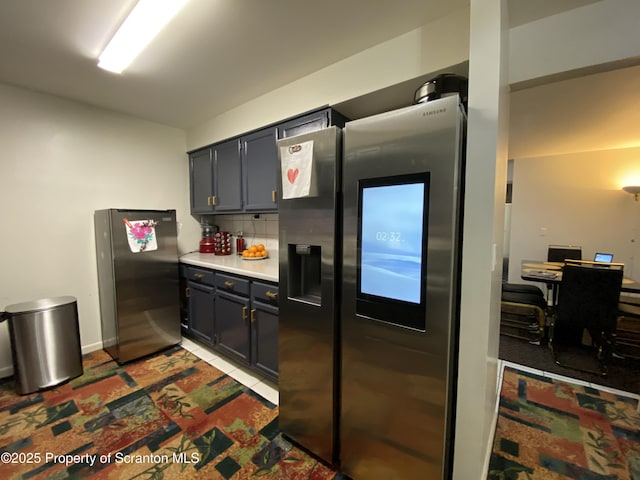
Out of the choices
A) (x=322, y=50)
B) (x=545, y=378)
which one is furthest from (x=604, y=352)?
(x=322, y=50)

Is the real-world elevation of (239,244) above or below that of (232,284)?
above

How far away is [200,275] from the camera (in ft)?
8.75

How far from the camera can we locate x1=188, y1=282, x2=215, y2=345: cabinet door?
2582mm

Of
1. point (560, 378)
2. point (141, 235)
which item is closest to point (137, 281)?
point (141, 235)

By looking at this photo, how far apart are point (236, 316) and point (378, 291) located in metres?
1.54

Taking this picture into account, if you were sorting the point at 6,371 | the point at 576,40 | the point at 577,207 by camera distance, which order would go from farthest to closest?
1. the point at 577,207
2. the point at 6,371
3. the point at 576,40

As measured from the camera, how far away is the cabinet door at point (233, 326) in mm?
2227

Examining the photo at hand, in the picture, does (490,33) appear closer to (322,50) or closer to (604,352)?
(322,50)

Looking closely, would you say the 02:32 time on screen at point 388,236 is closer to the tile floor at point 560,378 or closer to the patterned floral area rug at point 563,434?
the patterned floral area rug at point 563,434

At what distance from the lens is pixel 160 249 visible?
2.65 m

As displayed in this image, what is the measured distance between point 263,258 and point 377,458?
78.2 inches

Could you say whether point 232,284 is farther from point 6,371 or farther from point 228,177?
point 6,371

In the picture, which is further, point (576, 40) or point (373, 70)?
point (373, 70)

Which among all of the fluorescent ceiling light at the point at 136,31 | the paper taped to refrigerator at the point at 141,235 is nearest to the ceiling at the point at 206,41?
the fluorescent ceiling light at the point at 136,31
